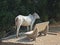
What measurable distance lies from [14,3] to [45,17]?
2.46 m

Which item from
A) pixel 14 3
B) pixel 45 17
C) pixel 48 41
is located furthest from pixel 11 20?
pixel 48 41

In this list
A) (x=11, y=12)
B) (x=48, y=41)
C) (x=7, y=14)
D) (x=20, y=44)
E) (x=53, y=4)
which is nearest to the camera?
(x=20, y=44)

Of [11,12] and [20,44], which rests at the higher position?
[11,12]

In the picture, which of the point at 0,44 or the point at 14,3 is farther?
the point at 14,3

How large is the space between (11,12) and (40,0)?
2.44 meters

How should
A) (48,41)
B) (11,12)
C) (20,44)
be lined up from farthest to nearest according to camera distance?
(11,12) < (48,41) < (20,44)

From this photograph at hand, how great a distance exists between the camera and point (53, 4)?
14.6m

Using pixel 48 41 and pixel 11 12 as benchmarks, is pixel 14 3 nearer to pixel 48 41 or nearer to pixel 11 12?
pixel 11 12

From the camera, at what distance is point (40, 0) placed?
45.5 ft

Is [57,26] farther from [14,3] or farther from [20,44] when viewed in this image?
[20,44]

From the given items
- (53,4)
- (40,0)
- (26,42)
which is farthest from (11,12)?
(26,42)

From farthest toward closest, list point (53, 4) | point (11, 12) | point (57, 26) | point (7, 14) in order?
point (53, 4) → point (57, 26) → point (11, 12) → point (7, 14)

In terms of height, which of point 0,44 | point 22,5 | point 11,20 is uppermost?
point 22,5

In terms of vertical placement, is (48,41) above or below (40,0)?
below
